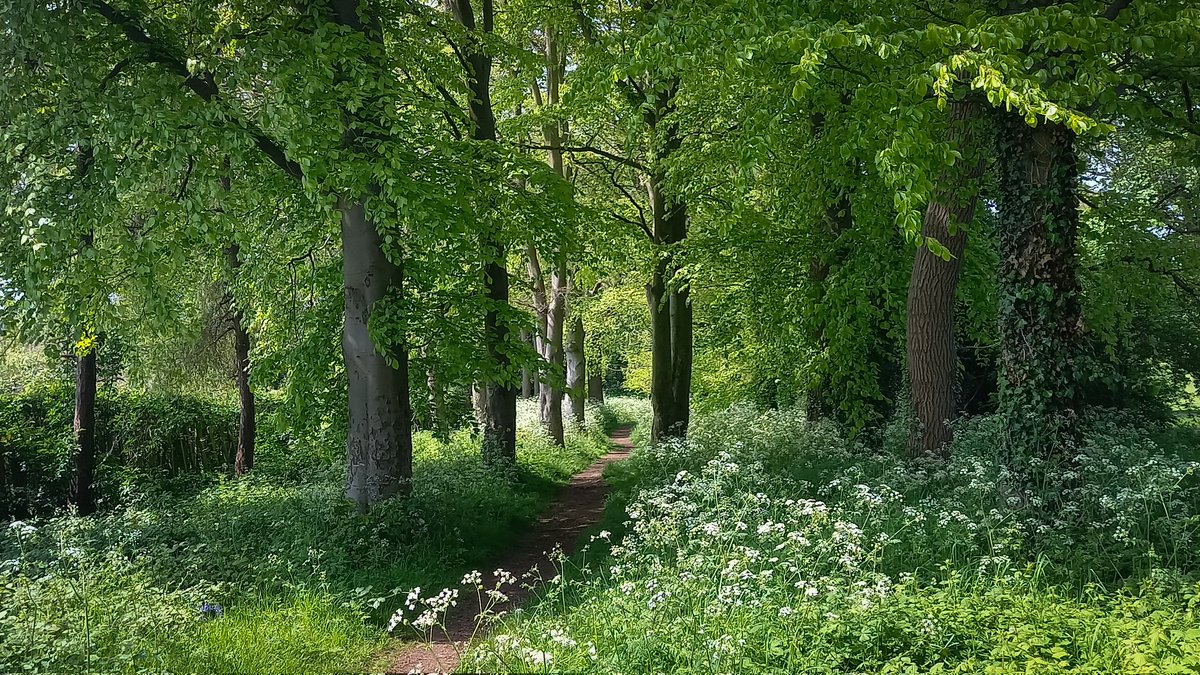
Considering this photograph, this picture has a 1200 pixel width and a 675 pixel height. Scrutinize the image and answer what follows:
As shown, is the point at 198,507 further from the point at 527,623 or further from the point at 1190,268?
the point at 1190,268

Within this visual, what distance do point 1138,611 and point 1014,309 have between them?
3.06 m

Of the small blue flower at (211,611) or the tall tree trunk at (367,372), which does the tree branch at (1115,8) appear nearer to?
the tall tree trunk at (367,372)

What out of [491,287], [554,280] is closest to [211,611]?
[491,287]

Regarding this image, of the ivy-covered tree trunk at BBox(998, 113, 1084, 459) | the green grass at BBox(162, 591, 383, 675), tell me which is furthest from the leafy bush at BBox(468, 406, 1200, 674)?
the green grass at BBox(162, 591, 383, 675)

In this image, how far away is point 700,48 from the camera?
700 cm

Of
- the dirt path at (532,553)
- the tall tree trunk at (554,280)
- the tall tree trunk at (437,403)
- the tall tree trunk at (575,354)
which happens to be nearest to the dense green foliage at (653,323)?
the tall tree trunk at (437,403)

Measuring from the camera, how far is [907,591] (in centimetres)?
486

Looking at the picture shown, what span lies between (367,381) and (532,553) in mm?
3266

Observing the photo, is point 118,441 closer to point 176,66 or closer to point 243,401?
point 243,401

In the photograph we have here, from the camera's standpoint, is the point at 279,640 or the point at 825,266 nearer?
the point at 279,640

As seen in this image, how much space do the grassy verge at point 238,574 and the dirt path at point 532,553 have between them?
31 cm

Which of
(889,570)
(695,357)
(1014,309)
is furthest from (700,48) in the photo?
(695,357)

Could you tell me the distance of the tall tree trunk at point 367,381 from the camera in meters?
9.28

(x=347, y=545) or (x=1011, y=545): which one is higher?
(x=1011, y=545)
